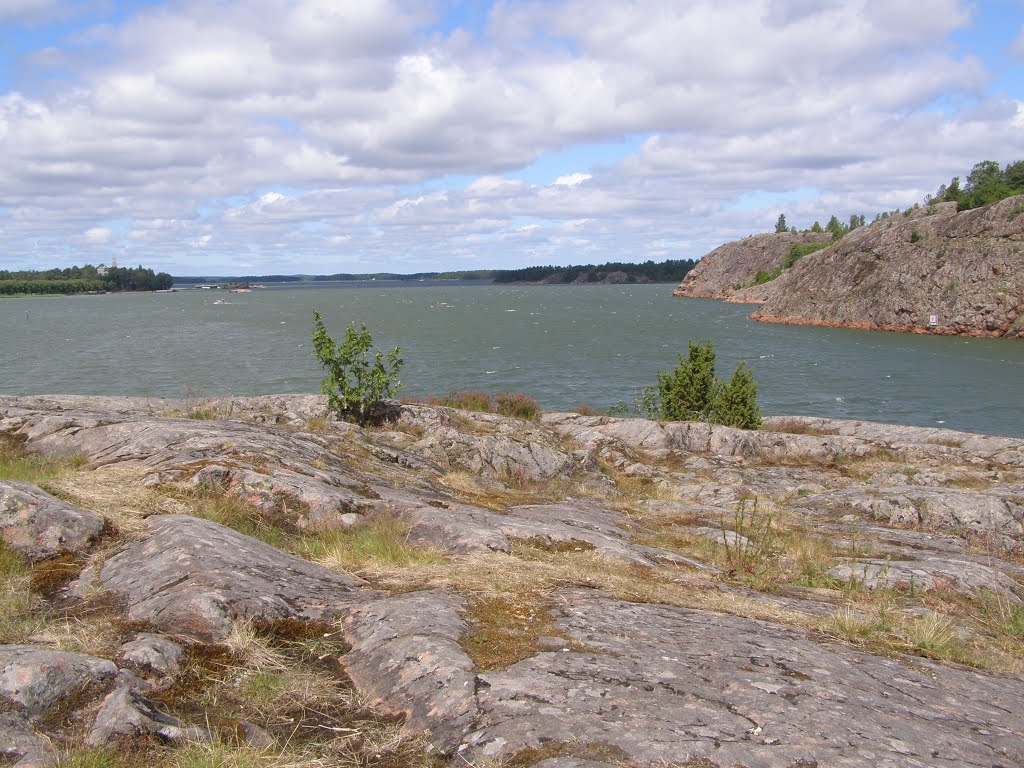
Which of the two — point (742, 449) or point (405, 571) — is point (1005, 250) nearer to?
point (742, 449)

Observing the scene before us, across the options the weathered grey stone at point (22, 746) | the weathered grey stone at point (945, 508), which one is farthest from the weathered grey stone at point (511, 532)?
the weathered grey stone at point (945, 508)

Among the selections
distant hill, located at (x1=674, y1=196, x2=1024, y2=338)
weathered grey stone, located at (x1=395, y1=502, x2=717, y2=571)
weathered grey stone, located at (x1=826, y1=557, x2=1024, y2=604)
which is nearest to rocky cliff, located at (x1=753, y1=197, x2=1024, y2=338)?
distant hill, located at (x1=674, y1=196, x2=1024, y2=338)

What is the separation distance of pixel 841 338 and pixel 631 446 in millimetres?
72818

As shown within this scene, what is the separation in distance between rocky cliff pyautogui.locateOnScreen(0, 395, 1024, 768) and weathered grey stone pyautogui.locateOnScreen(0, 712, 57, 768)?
1 cm

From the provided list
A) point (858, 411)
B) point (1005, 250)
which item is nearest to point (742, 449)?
point (858, 411)

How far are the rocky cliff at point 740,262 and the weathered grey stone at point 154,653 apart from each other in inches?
6872

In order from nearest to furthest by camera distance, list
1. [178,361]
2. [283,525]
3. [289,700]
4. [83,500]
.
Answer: [289,700] → [83,500] → [283,525] → [178,361]

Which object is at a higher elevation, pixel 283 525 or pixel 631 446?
pixel 283 525

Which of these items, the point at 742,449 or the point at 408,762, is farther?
the point at 742,449

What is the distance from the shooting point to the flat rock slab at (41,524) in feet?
21.9

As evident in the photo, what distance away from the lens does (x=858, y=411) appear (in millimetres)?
43781

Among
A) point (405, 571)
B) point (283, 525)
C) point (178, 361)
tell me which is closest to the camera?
point (405, 571)

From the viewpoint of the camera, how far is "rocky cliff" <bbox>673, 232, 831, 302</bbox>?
590ft

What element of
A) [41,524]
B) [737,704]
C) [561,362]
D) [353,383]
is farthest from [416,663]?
[561,362]
